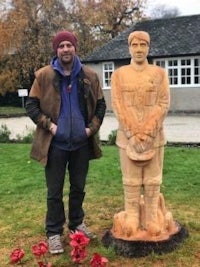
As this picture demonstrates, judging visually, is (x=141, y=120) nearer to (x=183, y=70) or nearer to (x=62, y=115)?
(x=62, y=115)

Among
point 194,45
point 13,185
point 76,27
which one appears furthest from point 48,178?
point 76,27

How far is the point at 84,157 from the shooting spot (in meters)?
5.27

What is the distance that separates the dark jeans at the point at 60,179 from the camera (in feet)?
16.9

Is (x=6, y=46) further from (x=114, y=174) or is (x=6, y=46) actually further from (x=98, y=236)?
(x=98, y=236)

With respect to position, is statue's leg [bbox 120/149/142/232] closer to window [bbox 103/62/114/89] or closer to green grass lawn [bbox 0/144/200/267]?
green grass lawn [bbox 0/144/200/267]

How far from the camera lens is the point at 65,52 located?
4957 mm

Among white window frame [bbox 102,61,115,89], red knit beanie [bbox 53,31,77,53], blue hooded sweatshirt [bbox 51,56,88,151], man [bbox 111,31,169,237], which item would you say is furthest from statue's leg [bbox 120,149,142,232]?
white window frame [bbox 102,61,115,89]

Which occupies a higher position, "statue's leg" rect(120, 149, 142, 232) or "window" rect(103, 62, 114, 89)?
"window" rect(103, 62, 114, 89)

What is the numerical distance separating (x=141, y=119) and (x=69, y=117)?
2.44 feet

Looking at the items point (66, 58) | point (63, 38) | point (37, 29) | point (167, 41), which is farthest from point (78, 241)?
point (37, 29)

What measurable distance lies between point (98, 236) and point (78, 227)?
330 mm

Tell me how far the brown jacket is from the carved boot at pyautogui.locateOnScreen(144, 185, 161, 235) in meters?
0.85

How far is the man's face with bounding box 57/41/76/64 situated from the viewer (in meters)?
4.96

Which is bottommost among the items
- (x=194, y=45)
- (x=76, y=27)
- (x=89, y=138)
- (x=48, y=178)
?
(x=48, y=178)
